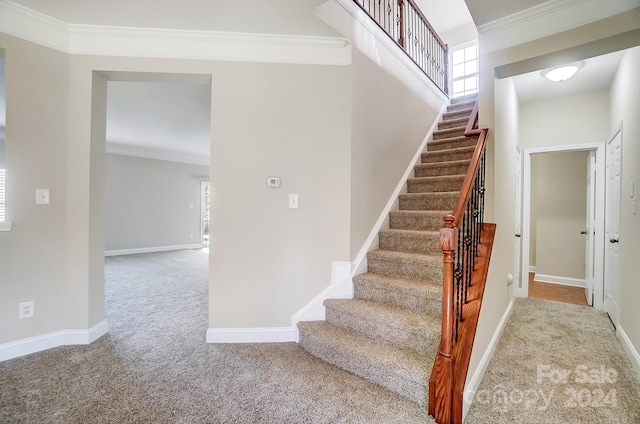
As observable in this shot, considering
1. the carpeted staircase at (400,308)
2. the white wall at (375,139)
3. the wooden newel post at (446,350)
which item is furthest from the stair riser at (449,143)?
the wooden newel post at (446,350)

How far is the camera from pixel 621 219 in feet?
8.41

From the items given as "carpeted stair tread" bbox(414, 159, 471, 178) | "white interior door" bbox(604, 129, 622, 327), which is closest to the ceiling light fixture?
"white interior door" bbox(604, 129, 622, 327)

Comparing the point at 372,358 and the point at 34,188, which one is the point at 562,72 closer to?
the point at 372,358

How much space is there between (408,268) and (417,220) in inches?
25.0

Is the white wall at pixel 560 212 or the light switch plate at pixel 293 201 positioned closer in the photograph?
the light switch plate at pixel 293 201

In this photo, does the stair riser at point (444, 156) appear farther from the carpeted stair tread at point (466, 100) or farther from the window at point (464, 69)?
the window at point (464, 69)

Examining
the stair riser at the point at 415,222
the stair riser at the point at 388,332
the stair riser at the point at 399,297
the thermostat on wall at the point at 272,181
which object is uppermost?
the thermostat on wall at the point at 272,181

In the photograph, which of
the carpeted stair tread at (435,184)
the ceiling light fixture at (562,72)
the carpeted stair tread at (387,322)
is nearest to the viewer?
the carpeted stair tread at (387,322)

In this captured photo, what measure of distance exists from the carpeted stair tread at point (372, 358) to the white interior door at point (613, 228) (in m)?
2.32

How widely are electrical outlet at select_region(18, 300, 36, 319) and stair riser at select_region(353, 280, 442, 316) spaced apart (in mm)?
2506

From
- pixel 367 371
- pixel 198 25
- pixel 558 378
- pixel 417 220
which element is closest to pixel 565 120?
pixel 417 220

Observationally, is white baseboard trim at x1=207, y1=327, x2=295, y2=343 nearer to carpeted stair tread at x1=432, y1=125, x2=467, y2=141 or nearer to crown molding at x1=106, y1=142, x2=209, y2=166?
carpeted stair tread at x1=432, y1=125, x2=467, y2=141

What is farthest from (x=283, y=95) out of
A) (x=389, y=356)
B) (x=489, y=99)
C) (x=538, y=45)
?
(x=389, y=356)

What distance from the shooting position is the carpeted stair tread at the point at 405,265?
2.28m
